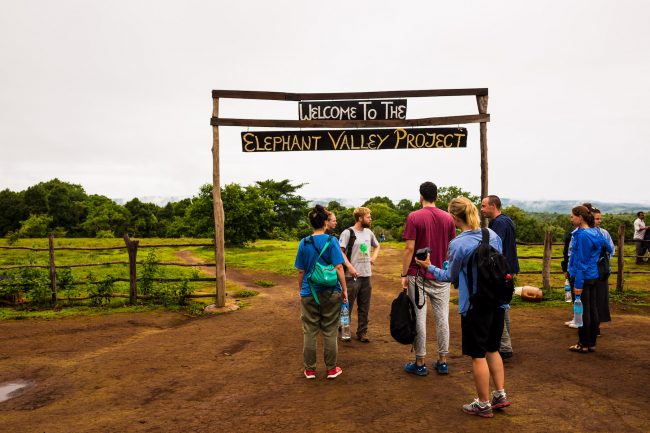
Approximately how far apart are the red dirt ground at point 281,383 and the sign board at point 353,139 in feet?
11.7

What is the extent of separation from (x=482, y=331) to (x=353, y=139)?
18.2ft

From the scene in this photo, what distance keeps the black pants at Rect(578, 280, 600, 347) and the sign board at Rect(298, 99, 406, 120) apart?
15.2 feet

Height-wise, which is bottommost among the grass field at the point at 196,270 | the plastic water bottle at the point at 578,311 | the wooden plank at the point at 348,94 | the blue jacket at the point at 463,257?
the grass field at the point at 196,270

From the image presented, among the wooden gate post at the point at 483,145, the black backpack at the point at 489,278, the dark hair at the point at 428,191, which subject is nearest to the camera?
the black backpack at the point at 489,278

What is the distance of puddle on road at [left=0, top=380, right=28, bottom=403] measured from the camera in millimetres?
4938

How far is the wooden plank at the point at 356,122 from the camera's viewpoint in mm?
8625

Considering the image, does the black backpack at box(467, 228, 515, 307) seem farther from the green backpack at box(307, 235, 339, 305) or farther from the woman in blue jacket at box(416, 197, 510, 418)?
the green backpack at box(307, 235, 339, 305)

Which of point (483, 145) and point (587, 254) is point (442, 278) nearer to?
point (587, 254)

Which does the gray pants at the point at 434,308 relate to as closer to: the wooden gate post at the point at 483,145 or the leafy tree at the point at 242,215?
the wooden gate post at the point at 483,145

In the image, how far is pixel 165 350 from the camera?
6.57 meters

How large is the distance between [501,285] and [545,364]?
2560 mm

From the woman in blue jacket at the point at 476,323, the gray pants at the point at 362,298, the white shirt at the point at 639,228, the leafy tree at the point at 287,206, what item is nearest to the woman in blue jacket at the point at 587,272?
the woman in blue jacket at the point at 476,323

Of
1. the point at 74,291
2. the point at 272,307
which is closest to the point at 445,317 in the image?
the point at 272,307

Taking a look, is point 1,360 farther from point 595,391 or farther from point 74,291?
point 595,391
